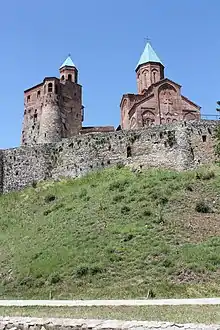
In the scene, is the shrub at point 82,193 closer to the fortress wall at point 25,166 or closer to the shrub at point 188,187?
the fortress wall at point 25,166

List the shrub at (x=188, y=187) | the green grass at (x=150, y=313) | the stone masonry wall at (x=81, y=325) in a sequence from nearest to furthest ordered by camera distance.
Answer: the stone masonry wall at (x=81, y=325)
the green grass at (x=150, y=313)
the shrub at (x=188, y=187)

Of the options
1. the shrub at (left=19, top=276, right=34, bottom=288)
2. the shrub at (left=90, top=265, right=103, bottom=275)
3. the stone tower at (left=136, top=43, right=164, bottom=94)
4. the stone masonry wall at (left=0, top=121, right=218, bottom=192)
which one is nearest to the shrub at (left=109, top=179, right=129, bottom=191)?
Answer: the stone masonry wall at (left=0, top=121, right=218, bottom=192)

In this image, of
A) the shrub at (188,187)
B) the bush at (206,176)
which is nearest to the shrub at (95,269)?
the shrub at (188,187)

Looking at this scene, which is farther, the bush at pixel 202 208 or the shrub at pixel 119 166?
the shrub at pixel 119 166

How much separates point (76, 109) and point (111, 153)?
2139 centimetres

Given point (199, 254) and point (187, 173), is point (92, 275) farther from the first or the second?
point (187, 173)

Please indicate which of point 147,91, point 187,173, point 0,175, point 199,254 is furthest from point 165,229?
point 147,91

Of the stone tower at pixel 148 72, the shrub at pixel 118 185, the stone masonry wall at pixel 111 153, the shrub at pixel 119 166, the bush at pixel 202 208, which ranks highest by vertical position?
the stone tower at pixel 148 72

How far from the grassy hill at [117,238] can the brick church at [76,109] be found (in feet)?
64.6

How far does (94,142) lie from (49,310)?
26.7 m

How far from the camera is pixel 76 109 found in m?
57.5

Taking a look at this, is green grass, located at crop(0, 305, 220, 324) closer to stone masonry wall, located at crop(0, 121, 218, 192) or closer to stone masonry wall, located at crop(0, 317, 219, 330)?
A: stone masonry wall, located at crop(0, 317, 219, 330)

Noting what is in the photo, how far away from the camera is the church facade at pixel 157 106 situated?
52875mm

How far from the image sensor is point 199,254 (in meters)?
20.2
